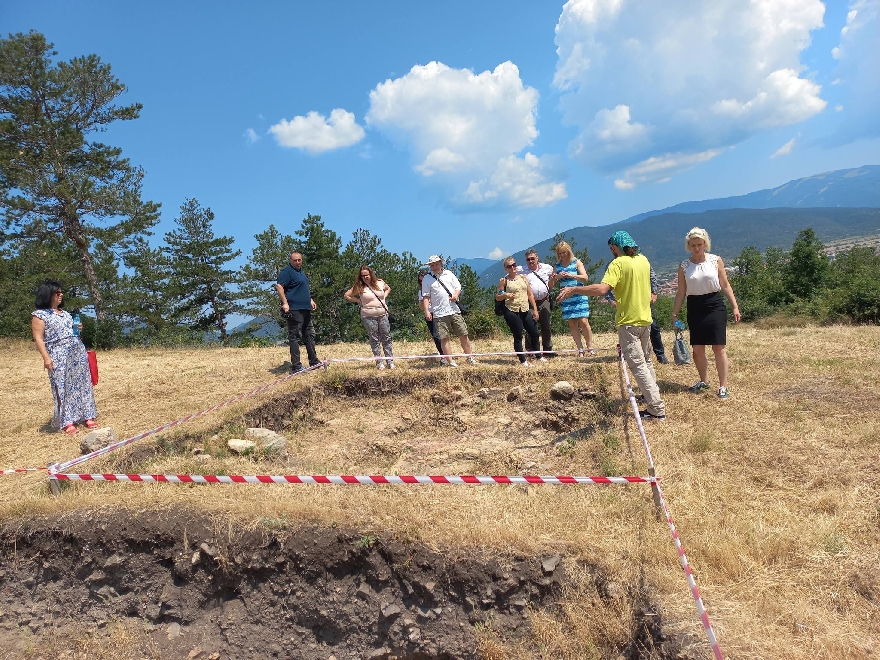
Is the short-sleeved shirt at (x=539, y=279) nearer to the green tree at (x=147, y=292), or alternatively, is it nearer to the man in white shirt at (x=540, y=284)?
the man in white shirt at (x=540, y=284)

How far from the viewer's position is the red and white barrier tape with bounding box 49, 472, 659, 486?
3.75 m

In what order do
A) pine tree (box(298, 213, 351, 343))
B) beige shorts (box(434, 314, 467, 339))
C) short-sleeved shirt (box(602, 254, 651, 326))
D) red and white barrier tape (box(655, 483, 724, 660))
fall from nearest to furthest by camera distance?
1. red and white barrier tape (box(655, 483, 724, 660))
2. short-sleeved shirt (box(602, 254, 651, 326))
3. beige shorts (box(434, 314, 467, 339))
4. pine tree (box(298, 213, 351, 343))

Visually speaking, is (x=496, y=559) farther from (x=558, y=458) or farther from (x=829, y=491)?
(x=829, y=491)

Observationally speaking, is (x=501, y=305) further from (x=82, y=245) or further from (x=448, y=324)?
(x=82, y=245)

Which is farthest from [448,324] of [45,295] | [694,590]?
[694,590]

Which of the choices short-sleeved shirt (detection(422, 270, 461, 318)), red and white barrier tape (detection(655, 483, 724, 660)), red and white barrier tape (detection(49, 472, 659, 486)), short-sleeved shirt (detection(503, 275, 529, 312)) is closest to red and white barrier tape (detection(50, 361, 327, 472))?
red and white barrier tape (detection(49, 472, 659, 486))

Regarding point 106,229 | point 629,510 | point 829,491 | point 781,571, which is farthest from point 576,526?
point 106,229

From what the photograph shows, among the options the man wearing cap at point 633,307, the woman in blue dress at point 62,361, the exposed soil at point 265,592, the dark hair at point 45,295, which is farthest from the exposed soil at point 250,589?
the dark hair at point 45,295

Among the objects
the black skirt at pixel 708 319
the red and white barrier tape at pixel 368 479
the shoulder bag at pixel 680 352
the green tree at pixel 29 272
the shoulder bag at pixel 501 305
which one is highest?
the green tree at pixel 29 272

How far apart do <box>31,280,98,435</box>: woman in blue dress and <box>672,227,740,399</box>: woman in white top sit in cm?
822

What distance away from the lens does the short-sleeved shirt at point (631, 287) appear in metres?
5.23

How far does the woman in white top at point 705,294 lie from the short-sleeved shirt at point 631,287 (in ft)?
2.47

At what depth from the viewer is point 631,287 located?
527 cm

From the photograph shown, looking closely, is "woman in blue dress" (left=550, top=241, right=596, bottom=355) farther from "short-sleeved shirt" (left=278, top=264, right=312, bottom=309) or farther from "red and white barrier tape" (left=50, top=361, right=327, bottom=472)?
"red and white barrier tape" (left=50, top=361, right=327, bottom=472)
